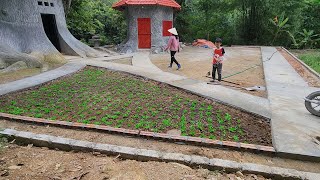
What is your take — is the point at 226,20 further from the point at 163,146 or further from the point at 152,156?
the point at 152,156

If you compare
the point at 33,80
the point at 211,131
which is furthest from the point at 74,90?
the point at 211,131

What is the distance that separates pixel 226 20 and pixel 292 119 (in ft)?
67.5

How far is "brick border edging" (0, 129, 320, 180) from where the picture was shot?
138 inches

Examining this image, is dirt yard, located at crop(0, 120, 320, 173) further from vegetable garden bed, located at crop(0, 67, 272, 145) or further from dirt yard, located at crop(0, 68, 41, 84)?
dirt yard, located at crop(0, 68, 41, 84)

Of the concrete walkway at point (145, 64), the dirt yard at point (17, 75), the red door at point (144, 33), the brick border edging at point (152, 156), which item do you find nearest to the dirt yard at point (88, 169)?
the brick border edging at point (152, 156)

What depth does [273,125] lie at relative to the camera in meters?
4.95

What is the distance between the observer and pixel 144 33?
60.5 feet

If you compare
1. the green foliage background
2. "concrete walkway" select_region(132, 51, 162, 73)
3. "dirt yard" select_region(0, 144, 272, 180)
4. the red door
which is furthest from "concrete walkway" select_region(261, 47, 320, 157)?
the green foliage background

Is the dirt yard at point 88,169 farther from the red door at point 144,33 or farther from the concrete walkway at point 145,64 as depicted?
the red door at point 144,33

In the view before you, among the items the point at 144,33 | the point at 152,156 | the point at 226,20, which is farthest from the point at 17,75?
the point at 226,20

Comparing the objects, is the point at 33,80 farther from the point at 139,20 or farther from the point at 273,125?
the point at 139,20

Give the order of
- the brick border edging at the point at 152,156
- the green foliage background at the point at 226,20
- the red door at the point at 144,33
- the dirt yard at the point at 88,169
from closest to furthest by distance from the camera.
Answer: the dirt yard at the point at 88,169 < the brick border edging at the point at 152,156 < the red door at the point at 144,33 < the green foliage background at the point at 226,20

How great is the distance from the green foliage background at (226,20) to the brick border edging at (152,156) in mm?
16453

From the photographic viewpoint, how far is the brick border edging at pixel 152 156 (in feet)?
11.5
